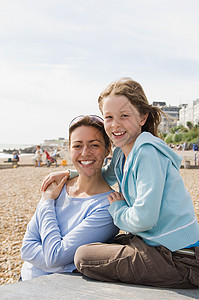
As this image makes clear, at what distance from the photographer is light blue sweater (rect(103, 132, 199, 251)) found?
5.98 feet

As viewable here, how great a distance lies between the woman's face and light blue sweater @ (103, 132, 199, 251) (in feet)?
1.57

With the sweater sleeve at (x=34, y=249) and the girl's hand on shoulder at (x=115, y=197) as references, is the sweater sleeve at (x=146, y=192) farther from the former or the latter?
the sweater sleeve at (x=34, y=249)

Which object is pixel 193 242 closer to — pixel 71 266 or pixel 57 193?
pixel 71 266

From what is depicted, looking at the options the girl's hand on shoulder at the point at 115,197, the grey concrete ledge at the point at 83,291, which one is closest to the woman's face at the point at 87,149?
the girl's hand on shoulder at the point at 115,197

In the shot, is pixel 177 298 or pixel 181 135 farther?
pixel 181 135

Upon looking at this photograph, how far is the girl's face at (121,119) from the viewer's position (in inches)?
85.9

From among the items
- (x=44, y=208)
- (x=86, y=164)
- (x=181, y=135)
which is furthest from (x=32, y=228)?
(x=181, y=135)

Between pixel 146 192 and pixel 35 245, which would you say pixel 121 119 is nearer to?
pixel 146 192

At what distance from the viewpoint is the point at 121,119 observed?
7.18ft

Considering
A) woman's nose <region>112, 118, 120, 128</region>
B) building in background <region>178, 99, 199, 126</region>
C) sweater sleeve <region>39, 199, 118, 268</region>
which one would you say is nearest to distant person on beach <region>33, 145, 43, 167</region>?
sweater sleeve <region>39, 199, 118, 268</region>

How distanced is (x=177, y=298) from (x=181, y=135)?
45.8 metres

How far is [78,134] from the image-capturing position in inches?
95.5

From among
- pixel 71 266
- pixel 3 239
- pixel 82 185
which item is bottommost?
pixel 3 239

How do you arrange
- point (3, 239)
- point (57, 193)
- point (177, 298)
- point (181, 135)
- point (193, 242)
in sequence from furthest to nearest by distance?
point (181, 135) → point (3, 239) → point (57, 193) → point (193, 242) → point (177, 298)
